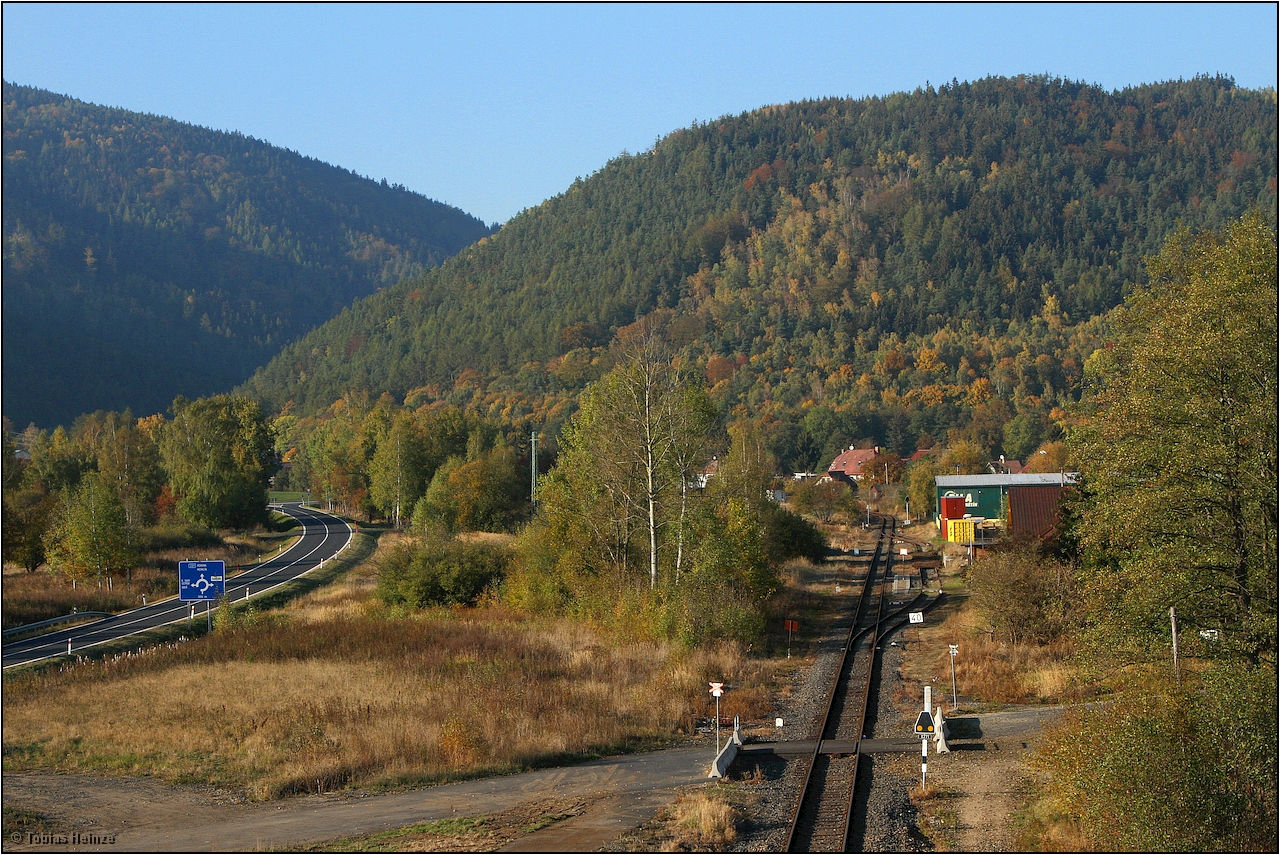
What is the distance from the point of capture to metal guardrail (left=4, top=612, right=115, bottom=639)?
142 ft

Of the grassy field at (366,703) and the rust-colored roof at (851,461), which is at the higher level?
the rust-colored roof at (851,461)

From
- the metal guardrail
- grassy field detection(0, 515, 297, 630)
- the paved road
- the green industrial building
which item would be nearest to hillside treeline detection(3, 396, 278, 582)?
grassy field detection(0, 515, 297, 630)

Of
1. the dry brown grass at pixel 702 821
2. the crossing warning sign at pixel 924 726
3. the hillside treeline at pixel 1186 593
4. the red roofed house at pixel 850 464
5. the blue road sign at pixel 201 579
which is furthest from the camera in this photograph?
the red roofed house at pixel 850 464

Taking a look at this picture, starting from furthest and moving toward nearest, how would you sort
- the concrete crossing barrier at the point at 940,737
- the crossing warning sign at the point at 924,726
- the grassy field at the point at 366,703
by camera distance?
1. the grassy field at the point at 366,703
2. the concrete crossing barrier at the point at 940,737
3. the crossing warning sign at the point at 924,726

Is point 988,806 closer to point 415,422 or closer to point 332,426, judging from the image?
point 415,422

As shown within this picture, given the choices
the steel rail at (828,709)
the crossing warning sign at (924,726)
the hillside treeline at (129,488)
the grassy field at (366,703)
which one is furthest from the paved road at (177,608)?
the crossing warning sign at (924,726)

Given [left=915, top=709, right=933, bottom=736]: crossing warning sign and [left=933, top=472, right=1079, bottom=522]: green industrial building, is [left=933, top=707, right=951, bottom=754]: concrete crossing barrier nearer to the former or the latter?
[left=915, top=709, right=933, bottom=736]: crossing warning sign

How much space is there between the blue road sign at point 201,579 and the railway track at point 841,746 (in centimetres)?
2338

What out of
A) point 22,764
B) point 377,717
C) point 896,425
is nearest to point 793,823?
point 377,717

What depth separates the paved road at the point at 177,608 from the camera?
3925cm

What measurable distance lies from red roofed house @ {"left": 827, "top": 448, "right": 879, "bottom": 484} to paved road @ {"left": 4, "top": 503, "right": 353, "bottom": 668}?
210 ft

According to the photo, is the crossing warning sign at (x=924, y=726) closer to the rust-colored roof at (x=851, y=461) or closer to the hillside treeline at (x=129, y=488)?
the hillside treeline at (x=129, y=488)

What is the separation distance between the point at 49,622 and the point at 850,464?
105052 mm

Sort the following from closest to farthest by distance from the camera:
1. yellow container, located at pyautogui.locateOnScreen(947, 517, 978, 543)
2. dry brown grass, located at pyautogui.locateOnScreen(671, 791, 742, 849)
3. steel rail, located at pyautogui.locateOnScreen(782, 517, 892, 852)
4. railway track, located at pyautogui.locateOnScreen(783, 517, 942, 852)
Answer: dry brown grass, located at pyautogui.locateOnScreen(671, 791, 742, 849) → railway track, located at pyautogui.locateOnScreen(783, 517, 942, 852) → steel rail, located at pyautogui.locateOnScreen(782, 517, 892, 852) → yellow container, located at pyautogui.locateOnScreen(947, 517, 978, 543)
